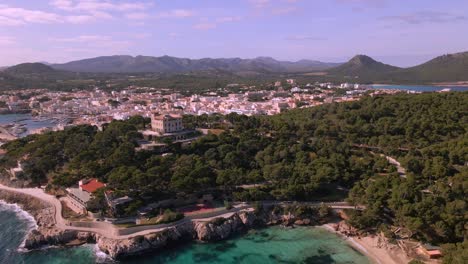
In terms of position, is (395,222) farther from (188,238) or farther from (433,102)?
(433,102)

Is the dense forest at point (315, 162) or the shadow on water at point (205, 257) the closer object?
the shadow on water at point (205, 257)

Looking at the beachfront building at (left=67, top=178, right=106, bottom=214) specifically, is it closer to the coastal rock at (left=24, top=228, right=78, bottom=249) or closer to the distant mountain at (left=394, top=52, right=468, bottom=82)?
the coastal rock at (left=24, top=228, right=78, bottom=249)

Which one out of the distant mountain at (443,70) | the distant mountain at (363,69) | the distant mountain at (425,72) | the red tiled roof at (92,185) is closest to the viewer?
the red tiled roof at (92,185)

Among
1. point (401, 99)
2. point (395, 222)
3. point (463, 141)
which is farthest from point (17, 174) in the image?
point (401, 99)

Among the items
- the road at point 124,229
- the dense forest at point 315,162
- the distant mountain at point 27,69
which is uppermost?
the distant mountain at point 27,69

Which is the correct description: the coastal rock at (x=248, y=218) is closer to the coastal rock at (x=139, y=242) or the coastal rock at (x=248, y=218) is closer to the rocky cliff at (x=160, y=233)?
the rocky cliff at (x=160, y=233)

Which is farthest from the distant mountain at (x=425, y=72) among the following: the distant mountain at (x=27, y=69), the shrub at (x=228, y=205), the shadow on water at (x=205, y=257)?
the distant mountain at (x=27, y=69)

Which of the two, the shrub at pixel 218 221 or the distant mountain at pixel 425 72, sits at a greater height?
the distant mountain at pixel 425 72

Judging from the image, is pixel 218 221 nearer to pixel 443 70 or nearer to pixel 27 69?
pixel 443 70
